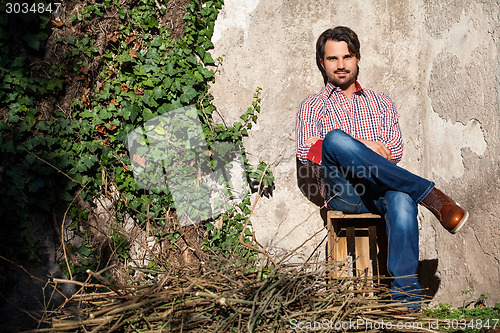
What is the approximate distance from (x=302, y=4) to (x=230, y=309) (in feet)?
7.98

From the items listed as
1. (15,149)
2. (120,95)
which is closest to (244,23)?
(120,95)

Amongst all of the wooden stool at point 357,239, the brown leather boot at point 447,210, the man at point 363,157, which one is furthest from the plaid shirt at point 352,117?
the brown leather boot at point 447,210

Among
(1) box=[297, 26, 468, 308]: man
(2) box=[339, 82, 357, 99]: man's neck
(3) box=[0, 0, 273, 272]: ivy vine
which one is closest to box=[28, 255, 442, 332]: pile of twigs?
(1) box=[297, 26, 468, 308]: man

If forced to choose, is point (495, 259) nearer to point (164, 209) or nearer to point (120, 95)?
point (164, 209)

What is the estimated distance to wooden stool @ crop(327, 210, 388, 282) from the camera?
3.31m

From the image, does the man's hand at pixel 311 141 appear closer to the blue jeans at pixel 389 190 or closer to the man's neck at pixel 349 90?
the blue jeans at pixel 389 190

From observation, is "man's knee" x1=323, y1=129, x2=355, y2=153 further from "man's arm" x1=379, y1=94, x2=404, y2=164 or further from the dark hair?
the dark hair

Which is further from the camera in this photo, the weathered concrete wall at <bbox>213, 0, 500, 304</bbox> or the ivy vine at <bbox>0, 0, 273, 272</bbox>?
the weathered concrete wall at <bbox>213, 0, 500, 304</bbox>

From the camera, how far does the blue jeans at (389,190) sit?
2.84m

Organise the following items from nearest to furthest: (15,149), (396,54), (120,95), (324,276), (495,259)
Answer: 1. (324,276)
2. (495,259)
3. (15,149)
4. (120,95)
5. (396,54)

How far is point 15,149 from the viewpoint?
3248 mm

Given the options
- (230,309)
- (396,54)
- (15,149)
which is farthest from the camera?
(396,54)

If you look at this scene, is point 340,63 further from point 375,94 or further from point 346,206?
point 346,206

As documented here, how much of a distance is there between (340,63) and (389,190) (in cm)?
108
